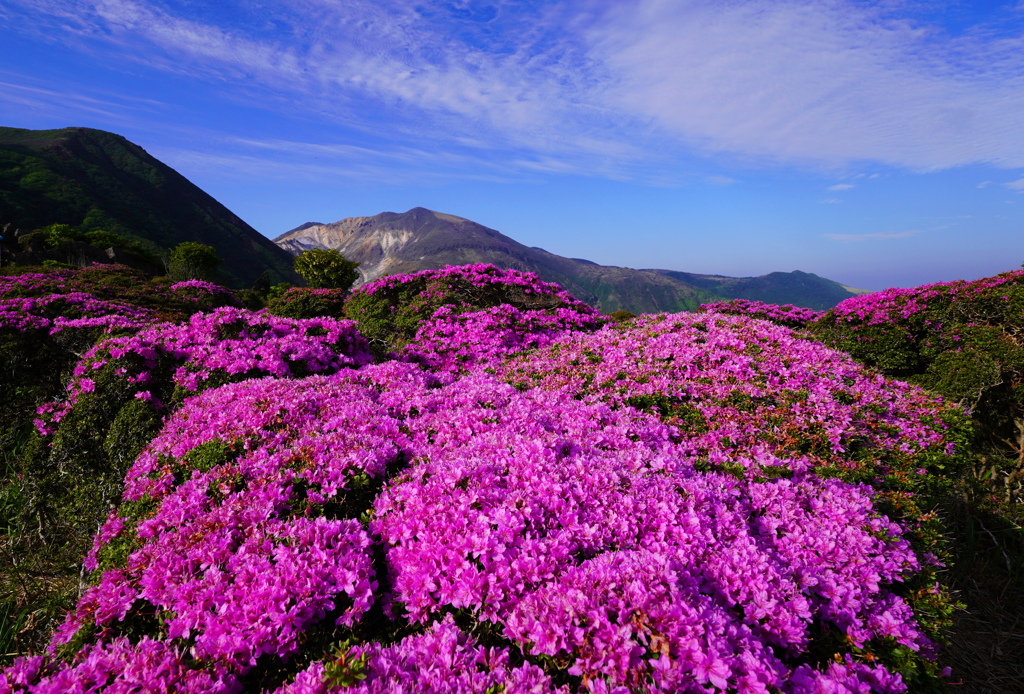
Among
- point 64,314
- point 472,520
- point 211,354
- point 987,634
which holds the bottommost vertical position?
point 987,634

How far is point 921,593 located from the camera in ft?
11.3

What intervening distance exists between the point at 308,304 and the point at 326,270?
26518mm

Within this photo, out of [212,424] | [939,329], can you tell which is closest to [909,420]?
[939,329]

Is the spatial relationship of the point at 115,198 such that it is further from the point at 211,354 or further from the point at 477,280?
the point at 211,354

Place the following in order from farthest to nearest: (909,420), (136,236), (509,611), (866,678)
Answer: (136,236)
(909,420)
(509,611)
(866,678)

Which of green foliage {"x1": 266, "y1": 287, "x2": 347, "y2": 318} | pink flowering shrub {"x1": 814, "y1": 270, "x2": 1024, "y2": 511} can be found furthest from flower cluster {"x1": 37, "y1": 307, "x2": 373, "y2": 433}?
pink flowering shrub {"x1": 814, "y1": 270, "x2": 1024, "y2": 511}

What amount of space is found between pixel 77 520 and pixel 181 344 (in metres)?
2.98

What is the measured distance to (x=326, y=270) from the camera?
41.7 meters

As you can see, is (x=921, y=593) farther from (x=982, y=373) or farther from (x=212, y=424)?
(x=982, y=373)

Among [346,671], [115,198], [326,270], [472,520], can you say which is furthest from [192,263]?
[115,198]

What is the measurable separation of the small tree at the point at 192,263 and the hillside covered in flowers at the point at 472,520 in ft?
133

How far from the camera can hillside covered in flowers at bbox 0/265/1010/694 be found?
271 cm

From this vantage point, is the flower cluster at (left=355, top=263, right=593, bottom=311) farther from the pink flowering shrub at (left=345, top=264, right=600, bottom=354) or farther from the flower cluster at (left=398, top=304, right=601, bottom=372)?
the flower cluster at (left=398, top=304, right=601, bottom=372)

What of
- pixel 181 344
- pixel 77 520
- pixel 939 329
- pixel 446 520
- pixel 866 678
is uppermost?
pixel 939 329
